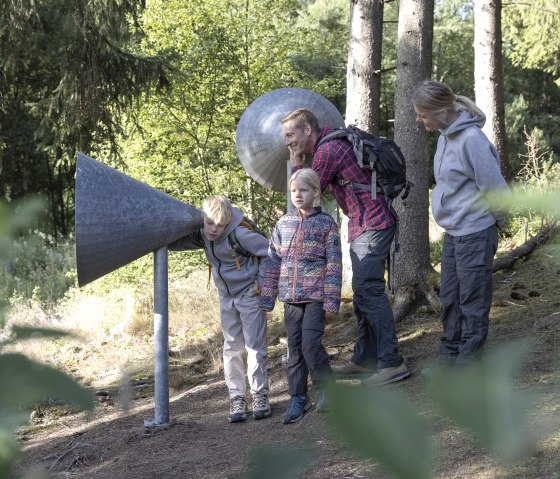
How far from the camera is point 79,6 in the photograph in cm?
877

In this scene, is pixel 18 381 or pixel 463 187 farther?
pixel 463 187

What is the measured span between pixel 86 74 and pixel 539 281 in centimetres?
501

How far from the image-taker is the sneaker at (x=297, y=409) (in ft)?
14.8

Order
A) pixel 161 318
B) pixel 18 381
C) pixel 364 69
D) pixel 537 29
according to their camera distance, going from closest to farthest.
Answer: pixel 18 381 → pixel 161 318 → pixel 364 69 → pixel 537 29

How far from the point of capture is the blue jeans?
4.66 meters

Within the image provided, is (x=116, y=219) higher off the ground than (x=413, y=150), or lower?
lower

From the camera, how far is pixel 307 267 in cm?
444

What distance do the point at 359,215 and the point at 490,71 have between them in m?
5.35

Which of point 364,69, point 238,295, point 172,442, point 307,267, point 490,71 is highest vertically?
point 490,71

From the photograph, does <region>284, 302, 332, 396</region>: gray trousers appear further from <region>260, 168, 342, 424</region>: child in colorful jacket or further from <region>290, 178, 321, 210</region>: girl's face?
<region>290, 178, 321, 210</region>: girl's face

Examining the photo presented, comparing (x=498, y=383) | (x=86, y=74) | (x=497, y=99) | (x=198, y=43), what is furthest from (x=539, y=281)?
(x=198, y=43)

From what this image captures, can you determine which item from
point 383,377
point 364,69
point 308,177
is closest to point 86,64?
point 364,69

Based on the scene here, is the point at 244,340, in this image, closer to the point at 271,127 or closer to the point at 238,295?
the point at 238,295

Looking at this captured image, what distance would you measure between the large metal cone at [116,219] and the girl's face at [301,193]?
0.62m
